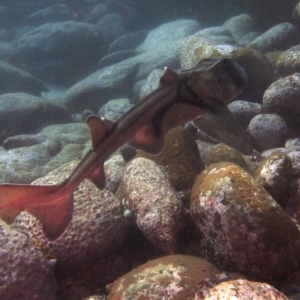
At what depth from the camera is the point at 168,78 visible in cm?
257

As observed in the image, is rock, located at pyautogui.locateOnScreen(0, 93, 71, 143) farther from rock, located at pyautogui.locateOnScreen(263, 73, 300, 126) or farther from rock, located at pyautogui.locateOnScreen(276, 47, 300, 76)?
rock, located at pyautogui.locateOnScreen(263, 73, 300, 126)

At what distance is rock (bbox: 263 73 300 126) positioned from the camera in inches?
213

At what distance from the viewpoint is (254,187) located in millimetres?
3002

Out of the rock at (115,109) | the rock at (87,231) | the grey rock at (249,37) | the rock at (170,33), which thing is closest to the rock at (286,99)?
the rock at (87,231)

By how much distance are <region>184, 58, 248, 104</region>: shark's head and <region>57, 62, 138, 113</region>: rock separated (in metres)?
11.4

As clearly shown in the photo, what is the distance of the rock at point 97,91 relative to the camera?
44.7 ft

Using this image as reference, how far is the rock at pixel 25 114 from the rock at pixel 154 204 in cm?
878

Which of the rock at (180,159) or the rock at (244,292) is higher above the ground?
the rock at (180,159)

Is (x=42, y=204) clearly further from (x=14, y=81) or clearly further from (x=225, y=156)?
(x=14, y=81)

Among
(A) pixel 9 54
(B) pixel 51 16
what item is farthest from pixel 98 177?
(B) pixel 51 16

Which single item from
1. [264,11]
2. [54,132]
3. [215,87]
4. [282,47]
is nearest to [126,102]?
[54,132]

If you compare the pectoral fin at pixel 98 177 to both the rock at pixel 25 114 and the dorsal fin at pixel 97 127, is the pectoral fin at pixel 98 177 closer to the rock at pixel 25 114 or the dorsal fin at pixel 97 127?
the dorsal fin at pixel 97 127

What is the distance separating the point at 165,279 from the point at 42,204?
4.02ft

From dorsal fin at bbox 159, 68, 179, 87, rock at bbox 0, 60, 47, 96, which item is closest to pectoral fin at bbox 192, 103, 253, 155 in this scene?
dorsal fin at bbox 159, 68, 179, 87
